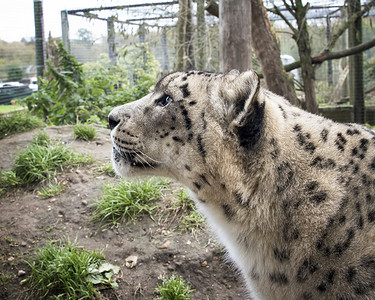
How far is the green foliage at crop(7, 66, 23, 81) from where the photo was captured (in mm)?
9305

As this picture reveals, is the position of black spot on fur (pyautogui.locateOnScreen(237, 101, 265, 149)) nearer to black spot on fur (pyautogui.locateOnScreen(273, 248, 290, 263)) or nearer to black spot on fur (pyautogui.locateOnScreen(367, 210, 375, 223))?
black spot on fur (pyautogui.locateOnScreen(273, 248, 290, 263))

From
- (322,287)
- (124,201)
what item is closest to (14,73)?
(124,201)

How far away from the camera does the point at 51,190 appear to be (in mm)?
5023

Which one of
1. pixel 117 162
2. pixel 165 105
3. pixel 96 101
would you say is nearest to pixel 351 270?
pixel 165 105

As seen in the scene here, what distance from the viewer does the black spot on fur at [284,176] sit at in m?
2.53

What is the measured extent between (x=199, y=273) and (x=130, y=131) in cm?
186

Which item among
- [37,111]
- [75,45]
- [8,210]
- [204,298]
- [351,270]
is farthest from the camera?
[75,45]

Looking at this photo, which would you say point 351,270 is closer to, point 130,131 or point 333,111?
point 130,131

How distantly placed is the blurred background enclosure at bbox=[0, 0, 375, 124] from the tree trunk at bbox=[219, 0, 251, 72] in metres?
1.86

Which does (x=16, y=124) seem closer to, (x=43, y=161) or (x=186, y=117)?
(x=43, y=161)

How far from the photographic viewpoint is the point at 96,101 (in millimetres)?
8742

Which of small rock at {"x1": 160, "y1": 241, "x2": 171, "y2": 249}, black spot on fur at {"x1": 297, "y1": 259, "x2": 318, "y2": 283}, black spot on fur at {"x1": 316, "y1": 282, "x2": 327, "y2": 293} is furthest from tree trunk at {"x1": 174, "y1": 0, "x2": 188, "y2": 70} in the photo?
black spot on fur at {"x1": 316, "y1": 282, "x2": 327, "y2": 293}

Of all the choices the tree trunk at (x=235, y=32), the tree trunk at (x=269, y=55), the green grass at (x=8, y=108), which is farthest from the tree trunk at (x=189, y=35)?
the green grass at (x=8, y=108)

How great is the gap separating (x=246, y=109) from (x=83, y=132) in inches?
184
